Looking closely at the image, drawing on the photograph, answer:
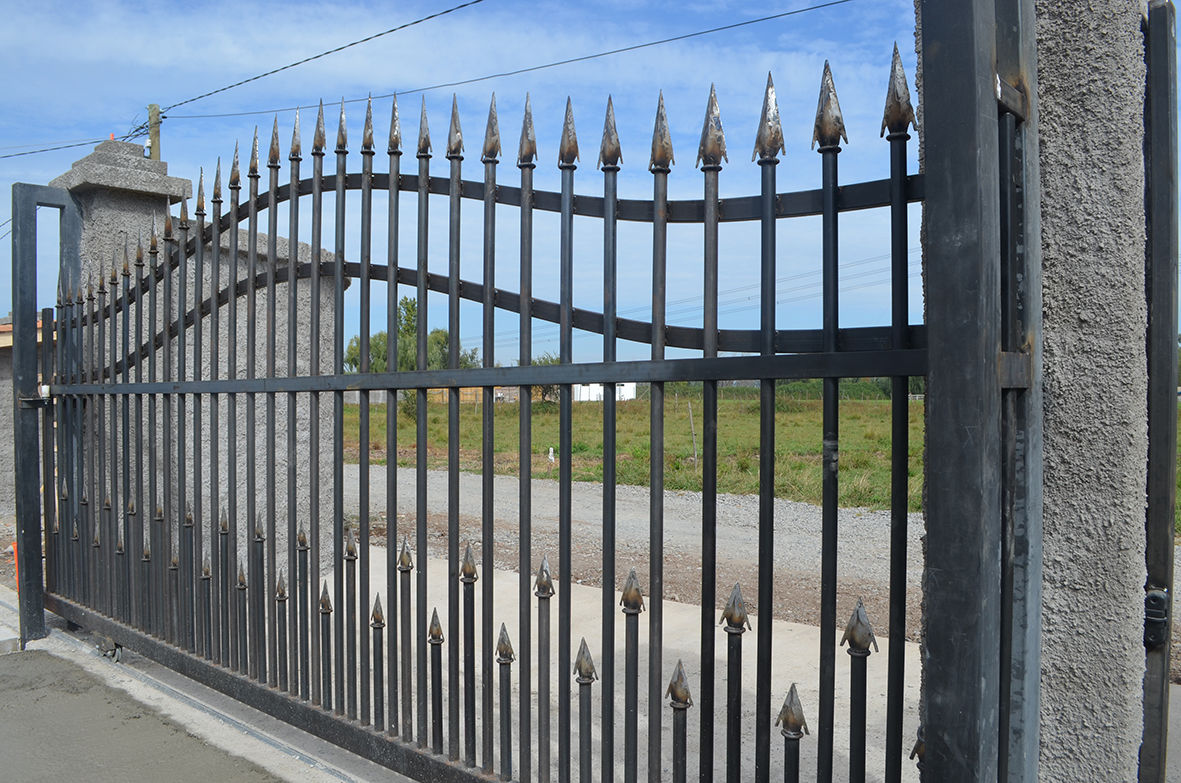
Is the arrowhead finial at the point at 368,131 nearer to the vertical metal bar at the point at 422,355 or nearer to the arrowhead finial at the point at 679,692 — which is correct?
the vertical metal bar at the point at 422,355

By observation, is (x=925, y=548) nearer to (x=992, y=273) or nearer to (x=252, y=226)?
(x=992, y=273)

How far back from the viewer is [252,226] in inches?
136

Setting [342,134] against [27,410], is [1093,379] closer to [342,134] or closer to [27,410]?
[342,134]

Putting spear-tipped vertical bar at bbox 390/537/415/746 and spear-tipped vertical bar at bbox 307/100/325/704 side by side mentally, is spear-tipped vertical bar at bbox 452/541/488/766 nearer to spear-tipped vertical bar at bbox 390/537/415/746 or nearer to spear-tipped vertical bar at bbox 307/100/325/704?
spear-tipped vertical bar at bbox 390/537/415/746

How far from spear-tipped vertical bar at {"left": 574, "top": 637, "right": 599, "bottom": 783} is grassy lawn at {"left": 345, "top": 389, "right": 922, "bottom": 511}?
13.2 ft

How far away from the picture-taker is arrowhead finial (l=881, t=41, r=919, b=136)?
1769 millimetres

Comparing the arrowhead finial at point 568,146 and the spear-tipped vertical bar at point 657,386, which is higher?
the arrowhead finial at point 568,146

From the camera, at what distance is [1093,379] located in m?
1.71

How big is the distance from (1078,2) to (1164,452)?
96 cm

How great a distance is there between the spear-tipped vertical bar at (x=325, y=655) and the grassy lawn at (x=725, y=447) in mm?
3272

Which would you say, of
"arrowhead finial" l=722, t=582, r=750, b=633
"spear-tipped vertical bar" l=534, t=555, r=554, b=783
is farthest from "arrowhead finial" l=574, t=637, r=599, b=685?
"arrowhead finial" l=722, t=582, r=750, b=633

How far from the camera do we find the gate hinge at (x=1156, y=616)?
1879 mm

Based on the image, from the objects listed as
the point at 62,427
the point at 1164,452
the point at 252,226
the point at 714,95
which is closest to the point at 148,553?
the point at 62,427

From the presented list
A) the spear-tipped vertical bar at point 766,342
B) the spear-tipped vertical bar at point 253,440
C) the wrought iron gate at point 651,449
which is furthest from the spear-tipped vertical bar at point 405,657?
the spear-tipped vertical bar at point 766,342
